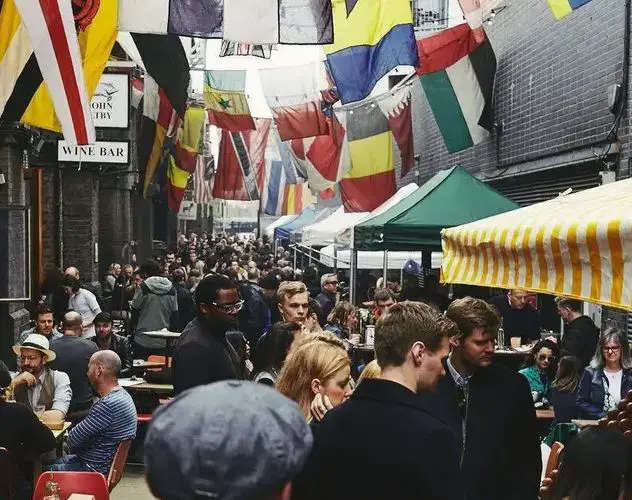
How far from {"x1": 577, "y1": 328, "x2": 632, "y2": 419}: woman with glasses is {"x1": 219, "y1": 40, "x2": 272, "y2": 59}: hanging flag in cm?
1183

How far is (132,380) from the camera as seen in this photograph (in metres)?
11.6

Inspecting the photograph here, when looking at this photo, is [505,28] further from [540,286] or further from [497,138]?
[540,286]

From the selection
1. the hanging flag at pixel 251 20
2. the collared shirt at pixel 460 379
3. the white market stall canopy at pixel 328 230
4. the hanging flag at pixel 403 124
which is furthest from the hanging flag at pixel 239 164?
the collared shirt at pixel 460 379

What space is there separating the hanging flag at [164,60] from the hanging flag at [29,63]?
238 cm

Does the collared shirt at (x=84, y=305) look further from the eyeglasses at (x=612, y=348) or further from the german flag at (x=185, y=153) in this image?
the german flag at (x=185, y=153)

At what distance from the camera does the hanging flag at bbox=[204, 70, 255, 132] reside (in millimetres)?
20484

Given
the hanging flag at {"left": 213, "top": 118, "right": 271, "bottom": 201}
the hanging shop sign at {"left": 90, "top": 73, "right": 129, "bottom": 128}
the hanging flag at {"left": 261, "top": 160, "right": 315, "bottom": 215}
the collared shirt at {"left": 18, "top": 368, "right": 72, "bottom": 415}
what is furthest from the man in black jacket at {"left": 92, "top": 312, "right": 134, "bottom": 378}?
the hanging flag at {"left": 261, "top": 160, "right": 315, "bottom": 215}

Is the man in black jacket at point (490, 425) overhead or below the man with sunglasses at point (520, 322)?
overhead

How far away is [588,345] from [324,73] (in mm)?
9795

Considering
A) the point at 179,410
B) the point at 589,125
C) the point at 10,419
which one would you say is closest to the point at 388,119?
the point at 589,125

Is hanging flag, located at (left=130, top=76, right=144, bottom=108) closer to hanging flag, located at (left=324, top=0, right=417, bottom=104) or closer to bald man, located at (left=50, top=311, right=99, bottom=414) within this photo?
hanging flag, located at (left=324, top=0, right=417, bottom=104)

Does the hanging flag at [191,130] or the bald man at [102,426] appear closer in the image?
the bald man at [102,426]

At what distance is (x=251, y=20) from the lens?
10.2m

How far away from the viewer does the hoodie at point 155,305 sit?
14.7m
